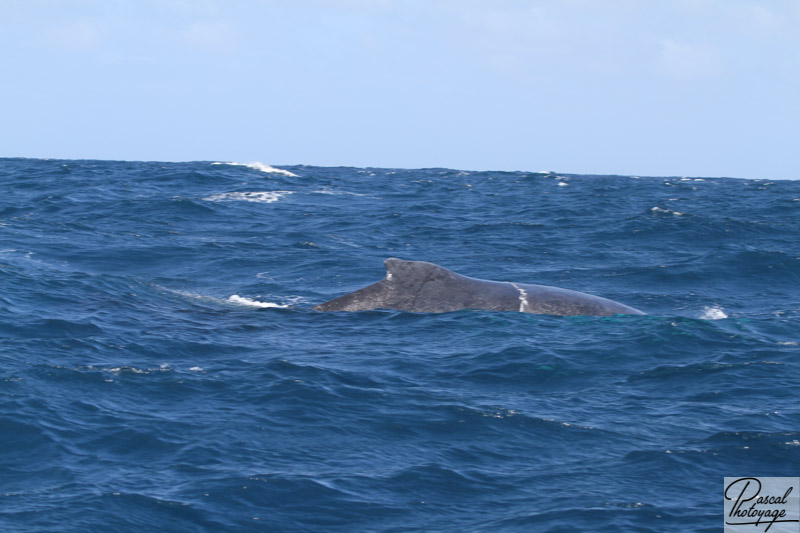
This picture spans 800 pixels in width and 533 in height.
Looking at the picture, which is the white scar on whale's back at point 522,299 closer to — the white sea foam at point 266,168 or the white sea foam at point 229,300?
the white sea foam at point 229,300

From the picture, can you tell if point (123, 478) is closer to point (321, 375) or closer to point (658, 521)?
→ point (321, 375)

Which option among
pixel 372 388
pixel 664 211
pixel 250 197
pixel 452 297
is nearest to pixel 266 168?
pixel 250 197

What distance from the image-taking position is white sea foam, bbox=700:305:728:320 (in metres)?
17.5

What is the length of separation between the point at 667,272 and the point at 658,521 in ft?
51.4

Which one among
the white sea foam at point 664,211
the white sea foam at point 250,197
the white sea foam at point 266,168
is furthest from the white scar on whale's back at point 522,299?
the white sea foam at point 266,168

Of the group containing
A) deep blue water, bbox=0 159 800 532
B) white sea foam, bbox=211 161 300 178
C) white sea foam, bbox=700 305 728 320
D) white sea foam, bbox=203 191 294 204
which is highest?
white sea foam, bbox=211 161 300 178

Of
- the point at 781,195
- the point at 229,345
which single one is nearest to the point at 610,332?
the point at 229,345

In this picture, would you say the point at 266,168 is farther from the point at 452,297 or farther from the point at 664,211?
the point at 452,297

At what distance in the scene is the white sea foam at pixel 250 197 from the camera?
36991 mm

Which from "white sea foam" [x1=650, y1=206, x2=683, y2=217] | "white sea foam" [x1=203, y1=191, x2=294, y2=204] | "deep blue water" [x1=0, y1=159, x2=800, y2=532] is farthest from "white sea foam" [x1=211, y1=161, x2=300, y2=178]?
"deep blue water" [x1=0, y1=159, x2=800, y2=532]

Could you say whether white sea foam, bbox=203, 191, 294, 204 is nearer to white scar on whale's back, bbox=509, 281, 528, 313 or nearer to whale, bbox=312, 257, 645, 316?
whale, bbox=312, 257, 645, 316

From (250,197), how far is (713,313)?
24136 millimetres

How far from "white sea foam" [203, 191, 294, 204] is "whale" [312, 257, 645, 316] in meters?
20.5

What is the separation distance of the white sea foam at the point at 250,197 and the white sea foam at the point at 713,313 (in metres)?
22.0
